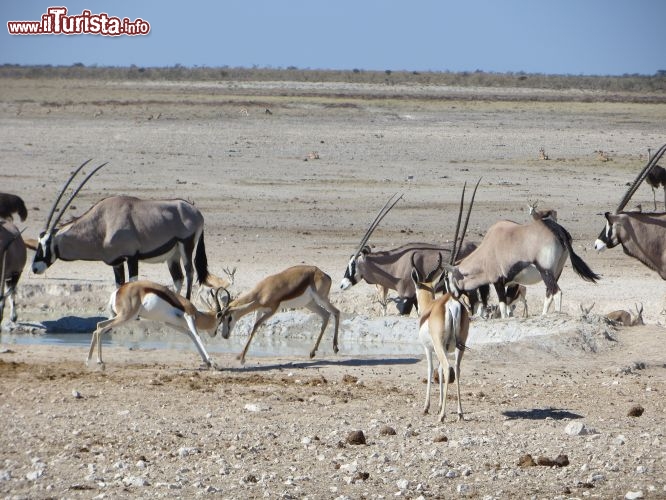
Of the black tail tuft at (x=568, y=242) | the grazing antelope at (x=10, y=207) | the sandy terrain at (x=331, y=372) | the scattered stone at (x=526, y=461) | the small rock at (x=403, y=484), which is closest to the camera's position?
the small rock at (x=403, y=484)

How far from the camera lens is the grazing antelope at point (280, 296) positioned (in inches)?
489

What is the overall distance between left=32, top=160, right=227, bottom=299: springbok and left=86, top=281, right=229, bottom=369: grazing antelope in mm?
3044

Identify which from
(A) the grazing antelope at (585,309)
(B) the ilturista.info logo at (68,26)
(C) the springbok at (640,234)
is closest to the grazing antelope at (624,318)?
(A) the grazing antelope at (585,309)

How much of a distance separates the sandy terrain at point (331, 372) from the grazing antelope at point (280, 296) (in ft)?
1.28

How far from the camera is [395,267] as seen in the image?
1521 cm

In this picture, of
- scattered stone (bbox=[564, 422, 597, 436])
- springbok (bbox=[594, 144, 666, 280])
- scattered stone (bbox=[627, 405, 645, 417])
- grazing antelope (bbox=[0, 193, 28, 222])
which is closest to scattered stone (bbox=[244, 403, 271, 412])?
scattered stone (bbox=[564, 422, 597, 436])

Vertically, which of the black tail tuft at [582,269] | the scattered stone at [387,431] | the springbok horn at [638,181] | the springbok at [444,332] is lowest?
the scattered stone at [387,431]

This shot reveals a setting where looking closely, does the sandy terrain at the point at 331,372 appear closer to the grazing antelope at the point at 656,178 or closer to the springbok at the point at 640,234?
the grazing antelope at the point at 656,178

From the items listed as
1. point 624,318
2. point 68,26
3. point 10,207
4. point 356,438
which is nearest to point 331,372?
point 356,438

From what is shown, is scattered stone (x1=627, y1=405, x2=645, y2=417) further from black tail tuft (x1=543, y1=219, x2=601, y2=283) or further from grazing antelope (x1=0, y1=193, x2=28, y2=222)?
grazing antelope (x1=0, y1=193, x2=28, y2=222)

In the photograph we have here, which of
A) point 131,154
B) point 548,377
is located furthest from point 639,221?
point 131,154

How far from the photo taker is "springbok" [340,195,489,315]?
15.0 metres

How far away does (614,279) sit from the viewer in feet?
56.4

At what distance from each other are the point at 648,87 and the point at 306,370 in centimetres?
6321
